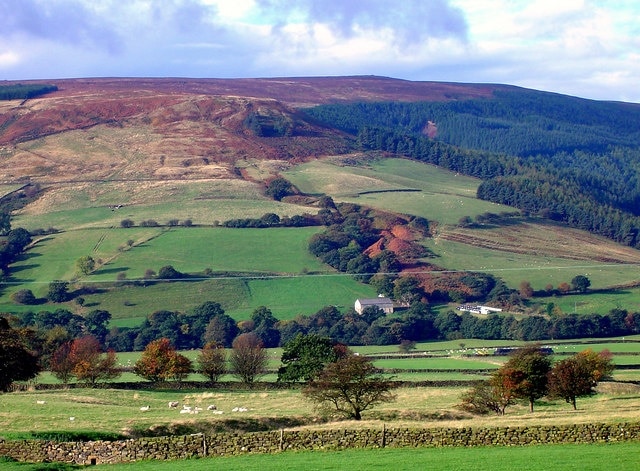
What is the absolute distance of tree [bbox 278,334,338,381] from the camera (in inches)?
2660

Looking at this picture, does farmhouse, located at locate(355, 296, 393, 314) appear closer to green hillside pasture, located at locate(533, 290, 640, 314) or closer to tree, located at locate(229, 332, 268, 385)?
green hillside pasture, located at locate(533, 290, 640, 314)

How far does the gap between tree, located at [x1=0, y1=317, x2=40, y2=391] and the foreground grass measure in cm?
2728

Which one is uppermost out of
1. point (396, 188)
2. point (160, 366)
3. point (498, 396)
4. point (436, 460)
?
point (436, 460)

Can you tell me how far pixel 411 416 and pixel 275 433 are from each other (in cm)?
1278

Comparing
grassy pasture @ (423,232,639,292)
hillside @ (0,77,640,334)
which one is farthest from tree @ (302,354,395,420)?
grassy pasture @ (423,232,639,292)

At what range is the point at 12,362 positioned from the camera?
56469 mm

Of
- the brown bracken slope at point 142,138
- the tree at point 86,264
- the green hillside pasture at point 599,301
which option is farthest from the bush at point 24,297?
the green hillside pasture at point 599,301

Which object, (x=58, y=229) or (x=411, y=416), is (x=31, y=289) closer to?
(x=58, y=229)

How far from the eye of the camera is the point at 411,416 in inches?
1699

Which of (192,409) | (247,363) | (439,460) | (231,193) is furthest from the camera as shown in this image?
(231,193)

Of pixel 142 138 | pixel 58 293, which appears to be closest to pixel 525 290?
Result: pixel 58 293

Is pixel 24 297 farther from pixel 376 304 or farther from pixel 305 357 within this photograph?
pixel 305 357

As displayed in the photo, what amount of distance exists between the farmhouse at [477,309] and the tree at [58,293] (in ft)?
140

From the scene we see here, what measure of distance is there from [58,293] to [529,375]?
69.8m
